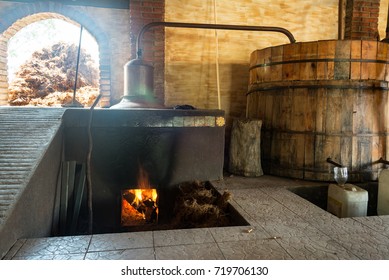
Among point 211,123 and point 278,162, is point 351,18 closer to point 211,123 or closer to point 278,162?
point 278,162

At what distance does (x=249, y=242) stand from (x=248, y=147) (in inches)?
86.5

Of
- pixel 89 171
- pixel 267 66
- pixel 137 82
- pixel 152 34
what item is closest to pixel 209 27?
pixel 152 34

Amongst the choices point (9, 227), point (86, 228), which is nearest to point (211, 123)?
point (86, 228)

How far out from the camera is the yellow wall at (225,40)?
219 inches

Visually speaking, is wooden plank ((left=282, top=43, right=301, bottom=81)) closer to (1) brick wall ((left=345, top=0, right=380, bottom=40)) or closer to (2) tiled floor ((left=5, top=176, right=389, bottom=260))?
(2) tiled floor ((left=5, top=176, right=389, bottom=260))

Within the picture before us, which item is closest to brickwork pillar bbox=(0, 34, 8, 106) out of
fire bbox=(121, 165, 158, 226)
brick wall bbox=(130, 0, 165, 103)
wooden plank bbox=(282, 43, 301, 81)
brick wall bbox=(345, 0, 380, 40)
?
brick wall bbox=(130, 0, 165, 103)

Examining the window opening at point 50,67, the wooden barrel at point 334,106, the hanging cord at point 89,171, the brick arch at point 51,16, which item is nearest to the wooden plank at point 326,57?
the wooden barrel at point 334,106

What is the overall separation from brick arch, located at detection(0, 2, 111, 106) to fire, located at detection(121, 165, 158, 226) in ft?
Result: 7.33

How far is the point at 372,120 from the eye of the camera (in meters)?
3.99

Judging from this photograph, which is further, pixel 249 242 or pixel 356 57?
pixel 356 57

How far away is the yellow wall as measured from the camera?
5.56 m

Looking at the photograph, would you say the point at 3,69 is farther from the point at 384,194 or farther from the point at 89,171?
the point at 384,194

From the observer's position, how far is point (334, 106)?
13.0 ft

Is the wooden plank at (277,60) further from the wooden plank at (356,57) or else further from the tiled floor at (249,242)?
the tiled floor at (249,242)
